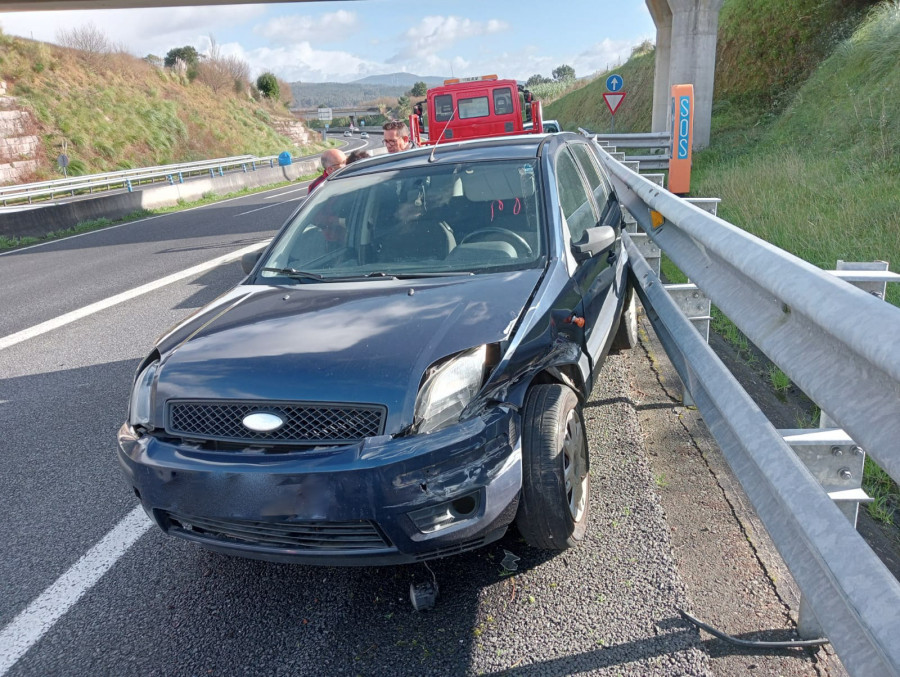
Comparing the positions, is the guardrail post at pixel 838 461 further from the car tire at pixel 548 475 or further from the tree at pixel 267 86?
the tree at pixel 267 86

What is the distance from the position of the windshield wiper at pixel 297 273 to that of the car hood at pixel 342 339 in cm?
28

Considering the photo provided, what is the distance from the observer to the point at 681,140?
12828 millimetres

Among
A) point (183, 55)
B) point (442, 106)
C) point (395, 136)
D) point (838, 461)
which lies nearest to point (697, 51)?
point (442, 106)

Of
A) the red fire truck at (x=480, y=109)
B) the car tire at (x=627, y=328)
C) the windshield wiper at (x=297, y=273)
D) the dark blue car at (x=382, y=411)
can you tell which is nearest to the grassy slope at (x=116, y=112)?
the red fire truck at (x=480, y=109)

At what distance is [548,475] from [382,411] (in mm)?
689

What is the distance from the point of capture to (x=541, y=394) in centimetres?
292

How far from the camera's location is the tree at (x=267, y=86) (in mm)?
76625

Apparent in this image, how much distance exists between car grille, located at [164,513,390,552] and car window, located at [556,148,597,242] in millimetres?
1973

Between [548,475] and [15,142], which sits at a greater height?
[15,142]

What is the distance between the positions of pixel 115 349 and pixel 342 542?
476cm

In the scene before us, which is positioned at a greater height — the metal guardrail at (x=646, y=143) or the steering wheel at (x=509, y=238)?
the steering wheel at (x=509, y=238)

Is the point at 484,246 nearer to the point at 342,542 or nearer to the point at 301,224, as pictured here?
the point at 301,224

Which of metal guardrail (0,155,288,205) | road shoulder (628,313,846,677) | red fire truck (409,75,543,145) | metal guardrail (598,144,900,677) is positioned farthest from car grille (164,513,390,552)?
metal guardrail (0,155,288,205)

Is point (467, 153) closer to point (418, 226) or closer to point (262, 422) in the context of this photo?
point (418, 226)
